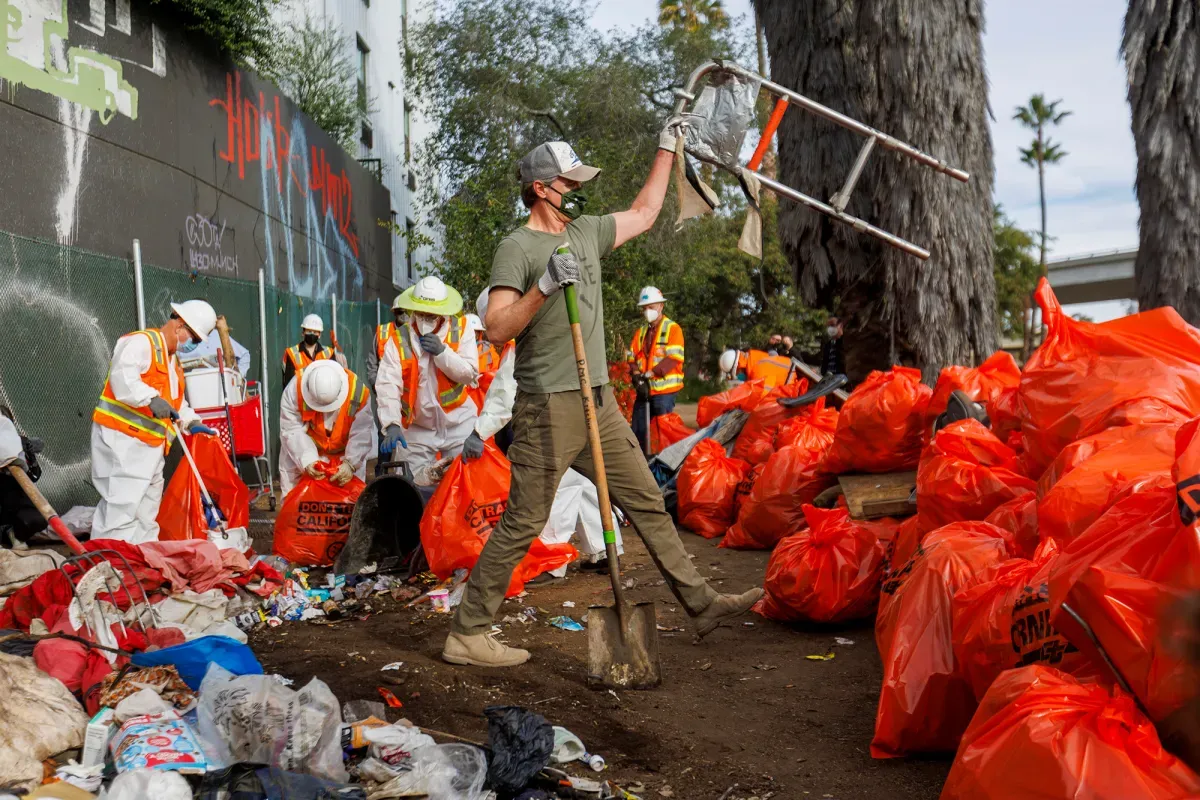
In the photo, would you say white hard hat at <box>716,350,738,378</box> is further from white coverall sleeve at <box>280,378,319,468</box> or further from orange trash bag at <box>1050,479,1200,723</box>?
orange trash bag at <box>1050,479,1200,723</box>

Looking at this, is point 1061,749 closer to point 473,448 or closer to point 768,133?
point 473,448

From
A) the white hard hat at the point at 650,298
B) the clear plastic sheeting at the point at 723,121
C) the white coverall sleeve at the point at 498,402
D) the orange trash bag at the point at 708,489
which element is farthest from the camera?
the white hard hat at the point at 650,298

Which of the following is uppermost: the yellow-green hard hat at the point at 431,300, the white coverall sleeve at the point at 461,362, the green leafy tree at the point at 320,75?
the green leafy tree at the point at 320,75

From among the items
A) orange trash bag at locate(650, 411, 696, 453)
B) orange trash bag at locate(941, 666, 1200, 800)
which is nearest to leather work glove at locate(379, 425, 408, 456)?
orange trash bag at locate(650, 411, 696, 453)

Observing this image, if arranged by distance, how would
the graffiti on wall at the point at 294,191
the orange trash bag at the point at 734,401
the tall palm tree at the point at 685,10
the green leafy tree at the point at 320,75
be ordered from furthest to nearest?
1. the tall palm tree at the point at 685,10
2. the green leafy tree at the point at 320,75
3. the graffiti on wall at the point at 294,191
4. the orange trash bag at the point at 734,401

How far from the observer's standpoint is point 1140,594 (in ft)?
6.84

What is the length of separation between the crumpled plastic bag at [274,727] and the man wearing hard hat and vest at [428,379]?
3184 mm

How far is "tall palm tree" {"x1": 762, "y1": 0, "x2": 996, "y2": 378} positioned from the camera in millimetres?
7785

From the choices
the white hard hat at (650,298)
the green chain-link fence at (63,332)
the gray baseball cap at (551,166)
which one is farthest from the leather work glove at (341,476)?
the white hard hat at (650,298)

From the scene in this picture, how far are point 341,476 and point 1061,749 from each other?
451 centimetres

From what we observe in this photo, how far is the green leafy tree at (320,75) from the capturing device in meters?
14.2

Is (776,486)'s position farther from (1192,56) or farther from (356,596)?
(1192,56)

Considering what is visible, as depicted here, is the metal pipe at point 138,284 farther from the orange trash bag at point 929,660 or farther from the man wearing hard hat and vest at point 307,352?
the orange trash bag at point 929,660

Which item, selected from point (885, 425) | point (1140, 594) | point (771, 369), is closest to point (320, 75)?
point (771, 369)
